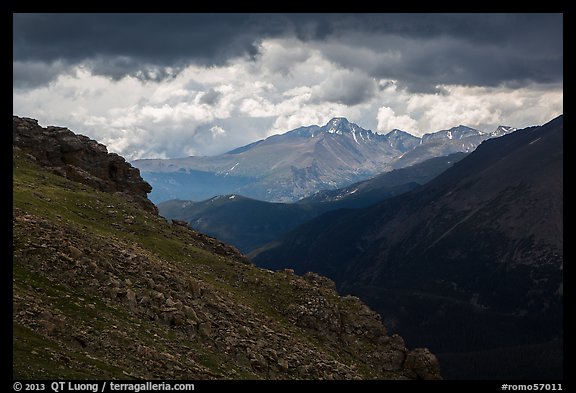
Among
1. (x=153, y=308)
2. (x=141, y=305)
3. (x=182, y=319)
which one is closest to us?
(x=141, y=305)

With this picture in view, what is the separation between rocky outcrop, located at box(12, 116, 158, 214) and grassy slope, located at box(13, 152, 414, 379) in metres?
11.3

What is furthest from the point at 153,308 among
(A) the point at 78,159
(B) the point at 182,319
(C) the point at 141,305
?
(A) the point at 78,159

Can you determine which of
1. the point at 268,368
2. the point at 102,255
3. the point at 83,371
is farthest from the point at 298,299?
the point at 83,371

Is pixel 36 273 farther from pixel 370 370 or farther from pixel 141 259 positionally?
pixel 370 370

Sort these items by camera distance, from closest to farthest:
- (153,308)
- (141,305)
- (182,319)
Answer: (141,305)
(153,308)
(182,319)

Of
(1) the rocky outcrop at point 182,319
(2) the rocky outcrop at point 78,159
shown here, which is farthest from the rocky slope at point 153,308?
(2) the rocky outcrop at point 78,159

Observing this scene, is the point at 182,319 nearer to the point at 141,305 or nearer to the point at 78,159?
the point at 141,305

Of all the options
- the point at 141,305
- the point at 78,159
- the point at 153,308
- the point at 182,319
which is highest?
the point at 78,159

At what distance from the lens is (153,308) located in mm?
55844

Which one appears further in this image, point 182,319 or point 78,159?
point 78,159

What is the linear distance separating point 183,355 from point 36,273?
1661 centimetres

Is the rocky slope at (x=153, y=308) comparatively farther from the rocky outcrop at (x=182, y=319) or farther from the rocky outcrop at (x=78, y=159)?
the rocky outcrop at (x=78, y=159)

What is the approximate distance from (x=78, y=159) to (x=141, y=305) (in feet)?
208

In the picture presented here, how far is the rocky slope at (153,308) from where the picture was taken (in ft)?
144
